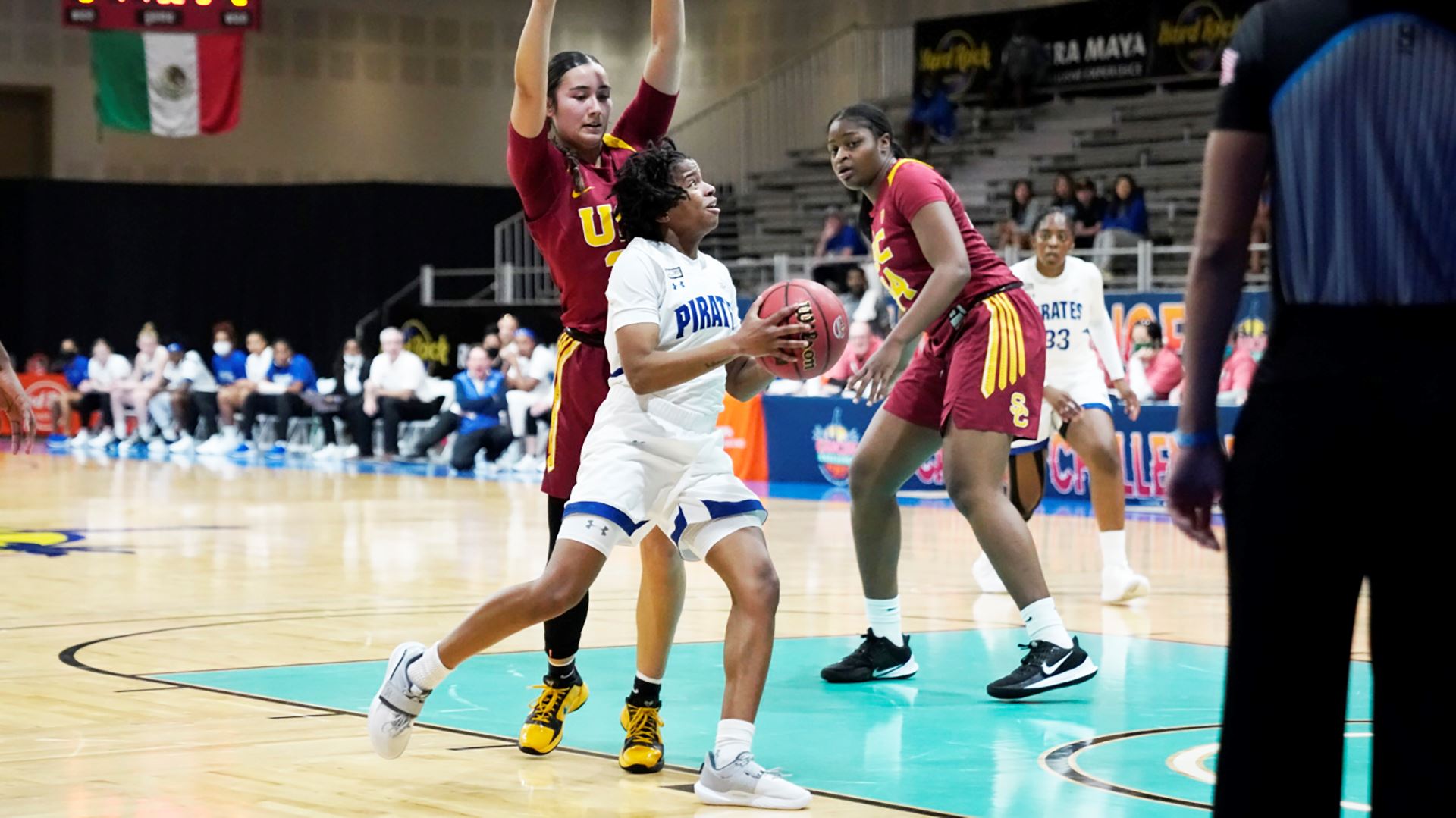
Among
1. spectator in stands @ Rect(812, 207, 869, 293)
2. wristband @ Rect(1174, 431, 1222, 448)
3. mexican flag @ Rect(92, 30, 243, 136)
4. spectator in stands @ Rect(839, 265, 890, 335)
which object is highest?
mexican flag @ Rect(92, 30, 243, 136)

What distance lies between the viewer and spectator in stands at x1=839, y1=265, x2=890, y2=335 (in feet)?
57.8

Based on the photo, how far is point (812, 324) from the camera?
181 inches

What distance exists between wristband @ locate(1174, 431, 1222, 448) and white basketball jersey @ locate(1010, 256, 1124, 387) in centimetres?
649

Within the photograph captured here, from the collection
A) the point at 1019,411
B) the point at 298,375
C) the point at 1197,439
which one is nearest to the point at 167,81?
the point at 298,375

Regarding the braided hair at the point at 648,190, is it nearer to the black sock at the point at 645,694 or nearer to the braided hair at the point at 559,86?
the braided hair at the point at 559,86

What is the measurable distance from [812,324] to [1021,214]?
1571 cm

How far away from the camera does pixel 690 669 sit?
675cm

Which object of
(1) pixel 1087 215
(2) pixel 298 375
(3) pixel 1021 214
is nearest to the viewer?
(1) pixel 1087 215

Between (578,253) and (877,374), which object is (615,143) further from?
(877,374)

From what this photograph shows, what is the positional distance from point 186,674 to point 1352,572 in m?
4.84

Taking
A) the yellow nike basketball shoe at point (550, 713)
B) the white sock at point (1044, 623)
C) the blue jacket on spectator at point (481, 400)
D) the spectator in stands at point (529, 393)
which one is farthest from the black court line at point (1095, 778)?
the blue jacket on spectator at point (481, 400)

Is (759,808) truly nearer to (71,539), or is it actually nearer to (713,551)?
(713,551)

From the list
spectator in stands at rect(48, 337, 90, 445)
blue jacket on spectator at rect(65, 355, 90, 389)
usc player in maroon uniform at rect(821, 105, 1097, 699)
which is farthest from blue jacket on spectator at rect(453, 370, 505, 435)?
usc player in maroon uniform at rect(821, 105, 1097, 699)

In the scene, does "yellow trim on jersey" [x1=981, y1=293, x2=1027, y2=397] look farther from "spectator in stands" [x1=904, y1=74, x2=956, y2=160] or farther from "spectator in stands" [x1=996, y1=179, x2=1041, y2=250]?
"spectator in stands" [x1=904, y1=74, x2=956, y2=160]
